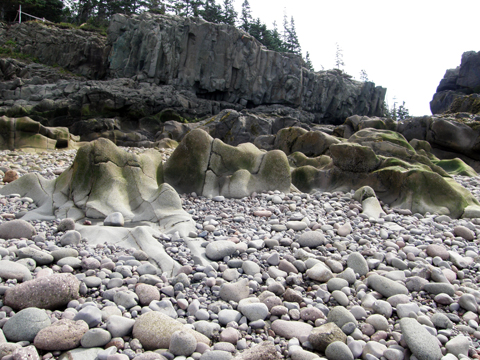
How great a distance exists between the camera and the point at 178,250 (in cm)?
356

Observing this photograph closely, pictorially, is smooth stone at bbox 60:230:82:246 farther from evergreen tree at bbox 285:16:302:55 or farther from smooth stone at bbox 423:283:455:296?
evergreen tree at bbox 285:16:302:55

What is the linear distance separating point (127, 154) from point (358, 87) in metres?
46.2

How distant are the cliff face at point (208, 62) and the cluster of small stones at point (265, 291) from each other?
1220 inches

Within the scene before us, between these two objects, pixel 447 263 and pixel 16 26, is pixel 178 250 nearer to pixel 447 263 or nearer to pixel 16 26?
pixel 447 263

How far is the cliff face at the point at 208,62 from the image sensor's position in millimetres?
32344

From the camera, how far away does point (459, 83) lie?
135 ft

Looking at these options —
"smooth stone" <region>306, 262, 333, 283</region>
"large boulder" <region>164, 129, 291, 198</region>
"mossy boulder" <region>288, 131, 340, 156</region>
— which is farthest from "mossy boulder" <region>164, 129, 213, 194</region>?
"mossy boulder" <region>288, 131, 340, 156</region>

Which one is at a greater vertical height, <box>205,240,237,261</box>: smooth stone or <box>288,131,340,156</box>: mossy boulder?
<box>288,131,340,156</box>: mossy boulder

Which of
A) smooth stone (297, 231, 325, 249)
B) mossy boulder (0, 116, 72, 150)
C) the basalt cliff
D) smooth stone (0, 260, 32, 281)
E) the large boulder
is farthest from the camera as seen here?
the basalt cliff

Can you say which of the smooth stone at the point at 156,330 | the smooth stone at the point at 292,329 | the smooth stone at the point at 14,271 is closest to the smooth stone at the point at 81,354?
the smooth stone at the point at 156,330

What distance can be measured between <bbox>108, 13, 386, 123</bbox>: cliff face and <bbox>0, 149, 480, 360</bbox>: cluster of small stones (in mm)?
30979

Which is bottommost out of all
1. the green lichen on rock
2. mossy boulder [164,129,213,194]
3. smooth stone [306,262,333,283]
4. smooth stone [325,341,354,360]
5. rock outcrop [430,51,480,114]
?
smooth stone [325,341,354,360]

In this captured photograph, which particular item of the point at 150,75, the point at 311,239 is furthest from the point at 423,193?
the point at 150,75

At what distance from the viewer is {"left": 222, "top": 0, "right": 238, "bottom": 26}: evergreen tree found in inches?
1845
